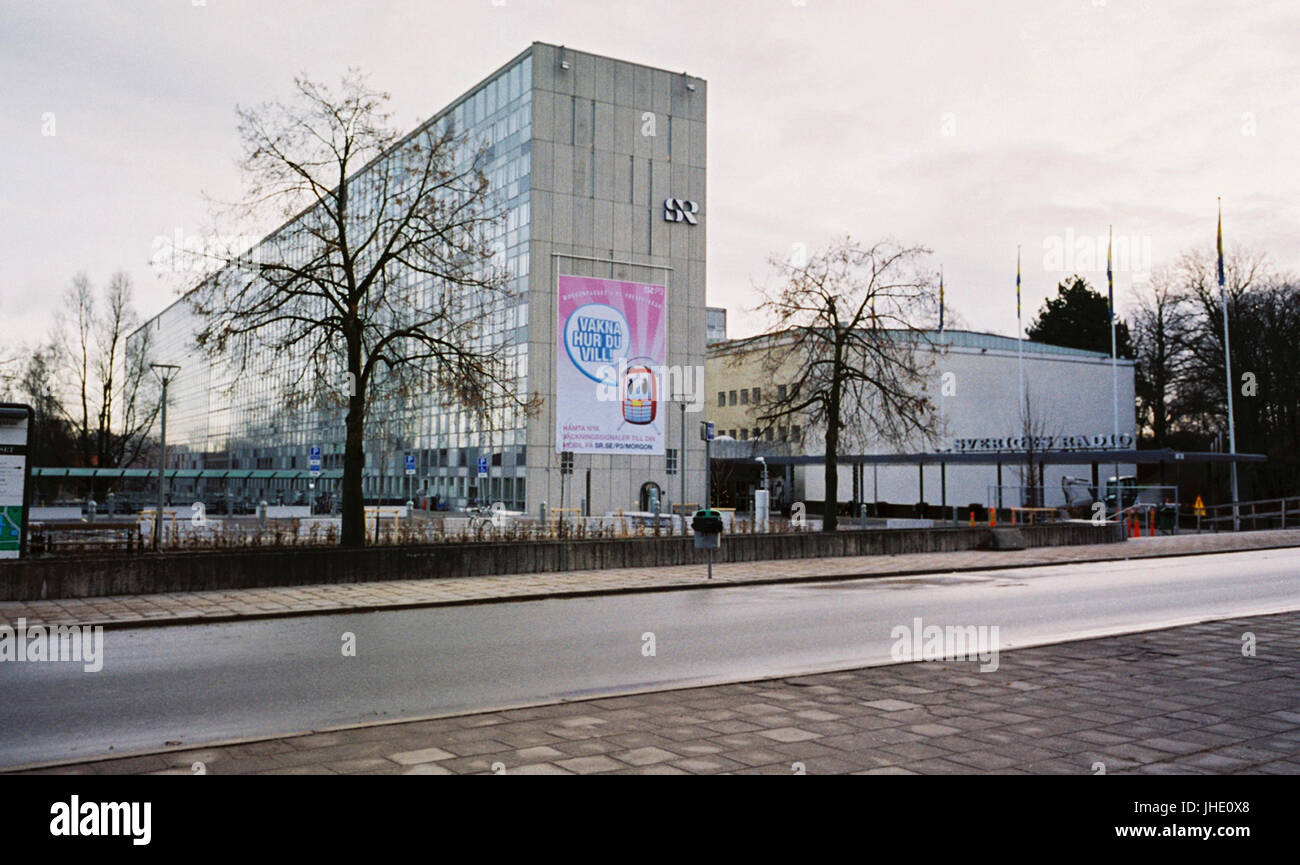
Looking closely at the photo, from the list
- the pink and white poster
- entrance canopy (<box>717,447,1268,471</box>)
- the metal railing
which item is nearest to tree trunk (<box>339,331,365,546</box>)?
the pink and white poster

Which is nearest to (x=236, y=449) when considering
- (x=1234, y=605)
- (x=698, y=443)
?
(x=698, y=443)

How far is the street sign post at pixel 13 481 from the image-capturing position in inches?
622

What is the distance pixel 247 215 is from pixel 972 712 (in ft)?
60.2

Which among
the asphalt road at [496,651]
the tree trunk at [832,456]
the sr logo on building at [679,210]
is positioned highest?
the sr logo on building at [679,210]

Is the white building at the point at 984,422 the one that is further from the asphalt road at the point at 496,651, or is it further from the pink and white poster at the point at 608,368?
the asphalt road at the point at 496,651

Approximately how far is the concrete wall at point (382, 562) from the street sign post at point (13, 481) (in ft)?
2.23

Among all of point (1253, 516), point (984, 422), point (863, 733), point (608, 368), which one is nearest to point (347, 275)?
point (863, 733)

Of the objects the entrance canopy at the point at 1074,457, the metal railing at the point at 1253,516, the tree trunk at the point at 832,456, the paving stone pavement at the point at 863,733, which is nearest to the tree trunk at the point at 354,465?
the paving stone pavement at the point at 863,733

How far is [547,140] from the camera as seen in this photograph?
51.3 m

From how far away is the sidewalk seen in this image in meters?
13.8

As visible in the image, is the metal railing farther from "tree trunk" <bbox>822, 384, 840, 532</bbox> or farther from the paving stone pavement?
the paving stone pavement

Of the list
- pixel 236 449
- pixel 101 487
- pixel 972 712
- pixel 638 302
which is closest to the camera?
pixel 972 712
